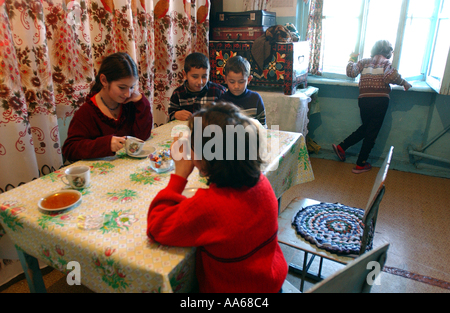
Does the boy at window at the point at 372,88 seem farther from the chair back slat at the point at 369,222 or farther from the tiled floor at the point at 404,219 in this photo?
the chair back slat at the point at 369,222

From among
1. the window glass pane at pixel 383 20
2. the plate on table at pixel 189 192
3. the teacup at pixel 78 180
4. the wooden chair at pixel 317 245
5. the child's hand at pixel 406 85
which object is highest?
the window glass pane at pixel 383 20

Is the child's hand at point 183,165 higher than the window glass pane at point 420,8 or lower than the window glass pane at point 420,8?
lower

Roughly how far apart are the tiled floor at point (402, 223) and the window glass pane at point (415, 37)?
104 centimetres

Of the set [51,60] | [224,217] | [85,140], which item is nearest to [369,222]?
[224,217]

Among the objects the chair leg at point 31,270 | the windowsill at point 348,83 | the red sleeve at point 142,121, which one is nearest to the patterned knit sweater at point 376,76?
the windowsill at point 348,83

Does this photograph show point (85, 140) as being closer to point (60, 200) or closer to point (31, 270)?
point (60, 200)

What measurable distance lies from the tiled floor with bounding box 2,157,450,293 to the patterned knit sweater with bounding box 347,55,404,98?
77cm

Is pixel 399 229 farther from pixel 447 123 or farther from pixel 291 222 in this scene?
pixel 447 123

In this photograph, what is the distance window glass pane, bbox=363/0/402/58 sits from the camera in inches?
114

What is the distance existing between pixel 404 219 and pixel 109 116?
2.11 metres

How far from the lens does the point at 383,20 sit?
9.68ft

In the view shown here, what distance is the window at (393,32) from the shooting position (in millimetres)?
2783

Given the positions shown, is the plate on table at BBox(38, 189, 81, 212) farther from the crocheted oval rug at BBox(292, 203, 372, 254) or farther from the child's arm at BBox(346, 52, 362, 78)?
the child's arm at BBox(346, 52, 362, 78)

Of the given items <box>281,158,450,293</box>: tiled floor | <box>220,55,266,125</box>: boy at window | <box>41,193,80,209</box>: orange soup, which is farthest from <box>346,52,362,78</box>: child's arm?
<box>41,193,80,209</box>: orange soup
